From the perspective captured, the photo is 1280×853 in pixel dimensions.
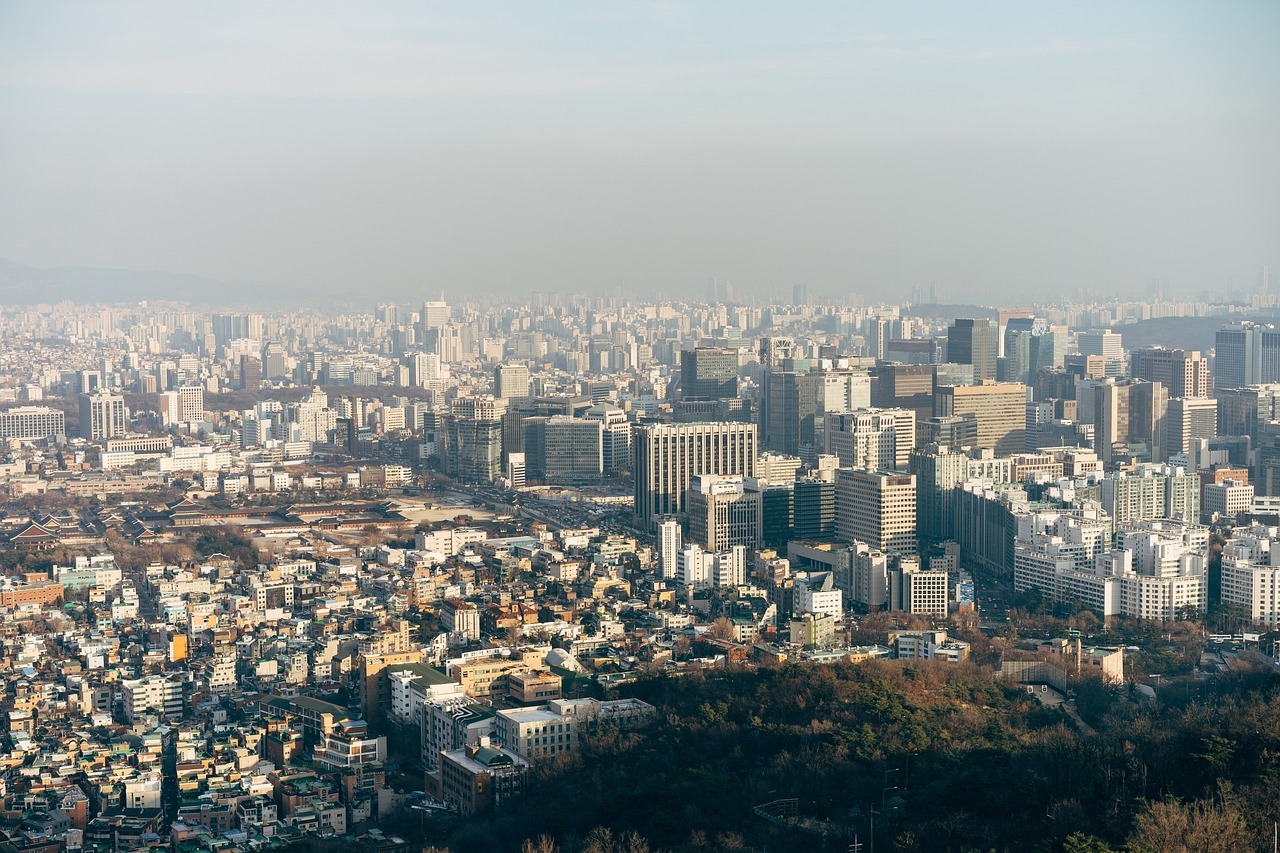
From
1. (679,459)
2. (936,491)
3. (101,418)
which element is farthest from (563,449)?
(101,418)

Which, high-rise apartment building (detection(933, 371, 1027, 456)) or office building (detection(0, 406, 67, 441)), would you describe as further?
office building (detection(0, 406, 67, 441))

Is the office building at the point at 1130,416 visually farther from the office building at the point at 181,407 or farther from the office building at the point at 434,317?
the office building at the point at 434,317

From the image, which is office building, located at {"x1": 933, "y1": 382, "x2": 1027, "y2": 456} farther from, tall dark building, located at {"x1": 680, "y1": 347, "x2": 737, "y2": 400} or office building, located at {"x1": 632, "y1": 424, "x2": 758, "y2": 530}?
office building, located at {"x1": 632, "y1": 424, "x2": 758, "y2": 530}

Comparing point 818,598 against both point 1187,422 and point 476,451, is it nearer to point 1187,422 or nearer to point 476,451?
point 476,451

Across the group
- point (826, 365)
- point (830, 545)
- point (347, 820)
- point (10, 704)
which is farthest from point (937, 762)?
point (826, 365)

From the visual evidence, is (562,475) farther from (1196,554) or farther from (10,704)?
(10,704)

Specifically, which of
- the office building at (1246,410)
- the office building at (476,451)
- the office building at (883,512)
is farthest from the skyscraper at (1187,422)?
the office building at (476,451)

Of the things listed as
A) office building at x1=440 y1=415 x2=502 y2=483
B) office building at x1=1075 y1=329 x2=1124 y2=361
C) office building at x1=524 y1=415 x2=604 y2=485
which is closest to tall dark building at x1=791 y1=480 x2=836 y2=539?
office building at x1=524 y1=415 x2=604 y2=485
